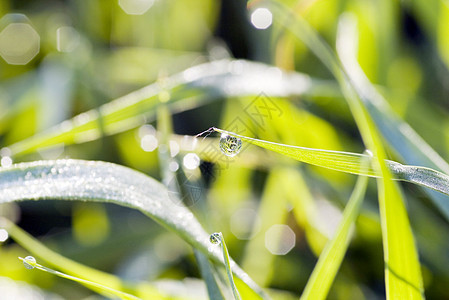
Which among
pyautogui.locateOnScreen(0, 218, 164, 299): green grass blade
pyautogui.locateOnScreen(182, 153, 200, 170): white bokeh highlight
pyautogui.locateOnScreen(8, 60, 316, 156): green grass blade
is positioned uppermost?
pyautogui.locateOnScreen(8, 60, 316, 156): green grass blade

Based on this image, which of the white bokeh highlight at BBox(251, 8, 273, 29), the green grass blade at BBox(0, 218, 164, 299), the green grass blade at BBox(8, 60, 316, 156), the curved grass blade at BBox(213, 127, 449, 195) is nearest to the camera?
the curved grass blade at BBox(213, 127, 449, 195)

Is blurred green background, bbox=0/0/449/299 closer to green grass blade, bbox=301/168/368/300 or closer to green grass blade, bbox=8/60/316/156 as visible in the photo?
green grass blade, bbox=8/60/316/156

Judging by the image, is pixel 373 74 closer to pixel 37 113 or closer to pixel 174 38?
pixel 174 38

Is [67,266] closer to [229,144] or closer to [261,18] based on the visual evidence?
[229,144]

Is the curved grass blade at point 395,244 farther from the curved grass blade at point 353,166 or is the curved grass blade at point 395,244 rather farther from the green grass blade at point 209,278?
the green grass blade at point 209,278

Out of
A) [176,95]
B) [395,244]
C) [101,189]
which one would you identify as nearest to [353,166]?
[395,244]

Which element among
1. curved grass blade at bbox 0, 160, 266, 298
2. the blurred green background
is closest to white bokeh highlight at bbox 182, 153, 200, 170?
the blurred green background
